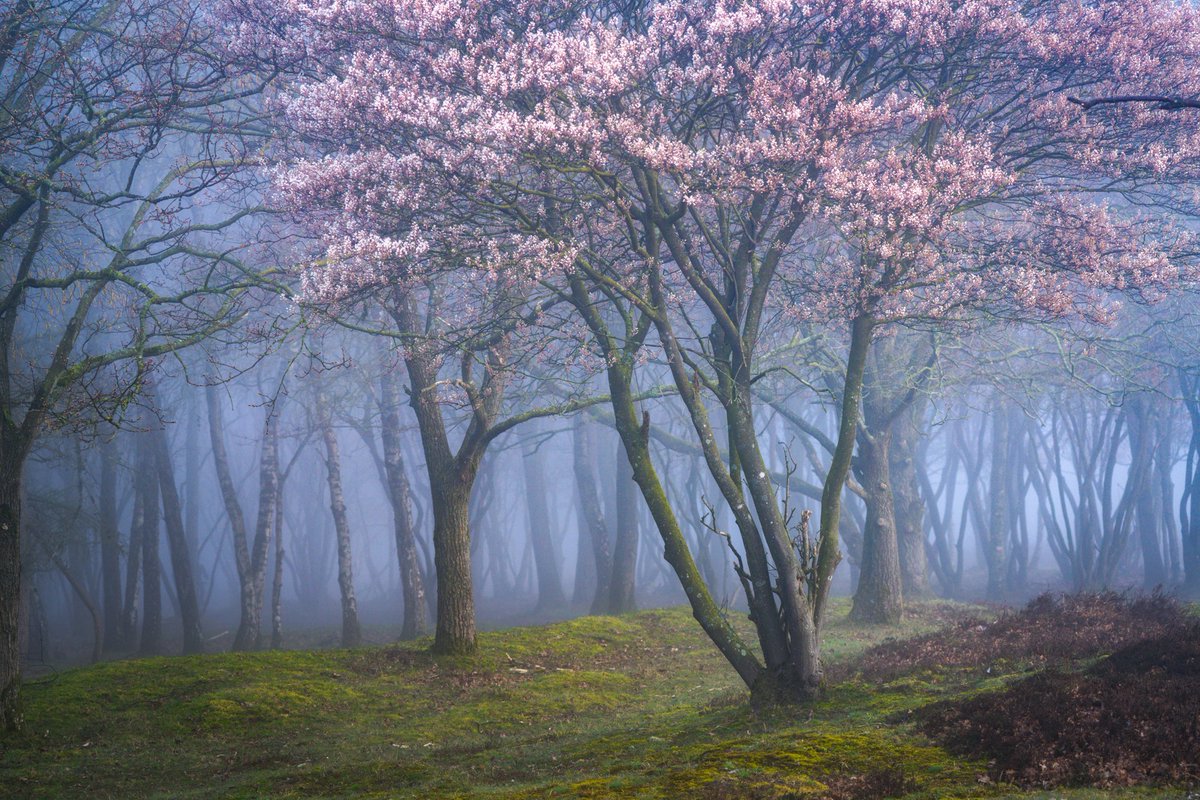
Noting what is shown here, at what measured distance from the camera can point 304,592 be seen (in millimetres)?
51875

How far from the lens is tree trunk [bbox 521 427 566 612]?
133 ft

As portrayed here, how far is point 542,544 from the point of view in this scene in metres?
42.7

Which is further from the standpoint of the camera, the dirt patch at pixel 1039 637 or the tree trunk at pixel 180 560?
the tree trunk at pixel 180 560

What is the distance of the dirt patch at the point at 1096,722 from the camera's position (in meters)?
6.33

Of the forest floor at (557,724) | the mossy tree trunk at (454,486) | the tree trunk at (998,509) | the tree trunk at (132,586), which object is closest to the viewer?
the forest floor at (557,724)

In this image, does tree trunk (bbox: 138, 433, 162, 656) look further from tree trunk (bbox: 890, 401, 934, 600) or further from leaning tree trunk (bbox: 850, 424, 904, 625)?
tree trunk (bbox: 890, 401, 934, 600)

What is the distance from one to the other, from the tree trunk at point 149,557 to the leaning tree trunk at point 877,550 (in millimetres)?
23200

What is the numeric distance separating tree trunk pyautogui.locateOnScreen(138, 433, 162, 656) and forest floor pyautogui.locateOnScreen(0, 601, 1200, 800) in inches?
562

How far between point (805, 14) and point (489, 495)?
34.3 meters

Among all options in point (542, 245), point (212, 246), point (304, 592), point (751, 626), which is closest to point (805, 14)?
point (542, 245)

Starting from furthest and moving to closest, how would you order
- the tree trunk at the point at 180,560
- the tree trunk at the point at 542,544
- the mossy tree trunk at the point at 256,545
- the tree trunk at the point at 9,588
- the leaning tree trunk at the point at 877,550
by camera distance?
the tree trunk at the point at 542,544, the tree trunk at the point at 180,560, the mossy tree trunk at the point at 256,545, the leaning tree trunk at the point at 877,550, the tree trunk at the point at 9,588

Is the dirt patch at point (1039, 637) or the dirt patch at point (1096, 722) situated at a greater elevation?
the dirt patch at point (1096, 722)

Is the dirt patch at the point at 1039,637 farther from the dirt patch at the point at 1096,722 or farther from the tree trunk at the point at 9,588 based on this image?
the tree trunk at the point at 9,588

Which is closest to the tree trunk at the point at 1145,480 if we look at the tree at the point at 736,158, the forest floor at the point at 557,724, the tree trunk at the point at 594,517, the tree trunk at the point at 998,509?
the tree trunk at the point at 998,509
